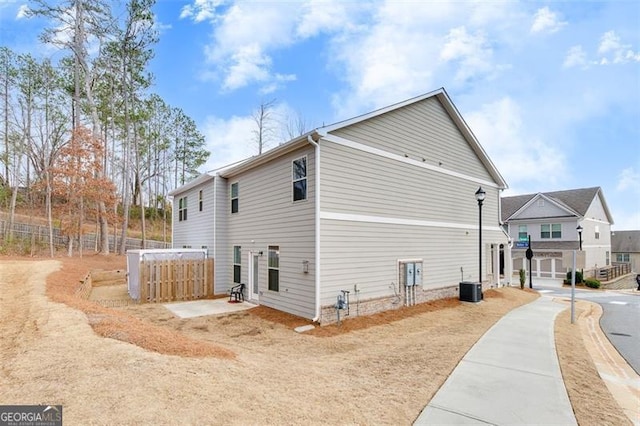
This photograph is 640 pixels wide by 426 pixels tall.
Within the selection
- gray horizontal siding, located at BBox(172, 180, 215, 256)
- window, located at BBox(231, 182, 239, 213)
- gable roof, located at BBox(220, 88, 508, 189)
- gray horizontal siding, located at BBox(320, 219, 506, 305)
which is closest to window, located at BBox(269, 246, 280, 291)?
gray horizontal siding, located at BBox(320, 219, 506, 305)

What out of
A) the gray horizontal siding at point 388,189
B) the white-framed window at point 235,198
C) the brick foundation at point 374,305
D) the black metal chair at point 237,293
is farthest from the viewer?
the white-framed window at point 235,198

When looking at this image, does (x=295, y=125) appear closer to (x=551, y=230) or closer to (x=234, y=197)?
(x=234, y=197)

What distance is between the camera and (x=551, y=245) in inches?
1124

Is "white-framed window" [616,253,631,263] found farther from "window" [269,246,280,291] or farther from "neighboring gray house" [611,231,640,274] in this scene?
"window" [269,246,280,291]

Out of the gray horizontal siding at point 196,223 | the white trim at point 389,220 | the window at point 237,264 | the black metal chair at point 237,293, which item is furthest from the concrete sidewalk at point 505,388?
the gray horizontal siding at point 196,223

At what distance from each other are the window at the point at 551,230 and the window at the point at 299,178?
2910cm

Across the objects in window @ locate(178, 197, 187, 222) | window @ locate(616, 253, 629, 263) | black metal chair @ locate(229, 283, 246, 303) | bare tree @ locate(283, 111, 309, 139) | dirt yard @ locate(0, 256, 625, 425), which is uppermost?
bare tree @ locate(283, 111, 309, 139)

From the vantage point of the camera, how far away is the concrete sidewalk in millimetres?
3908

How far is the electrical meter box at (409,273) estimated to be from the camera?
11.4 m

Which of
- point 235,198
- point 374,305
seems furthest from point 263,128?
point 374,305

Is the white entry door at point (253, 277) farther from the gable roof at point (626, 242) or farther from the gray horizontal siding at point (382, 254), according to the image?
the gable roof at point (626, 242)

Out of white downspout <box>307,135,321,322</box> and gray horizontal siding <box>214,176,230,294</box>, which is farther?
gray horizontal siding <box>214,176,230,294</box>

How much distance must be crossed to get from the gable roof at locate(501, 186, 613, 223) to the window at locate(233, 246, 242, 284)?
2873cm

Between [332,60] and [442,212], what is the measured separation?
33.6 feet
